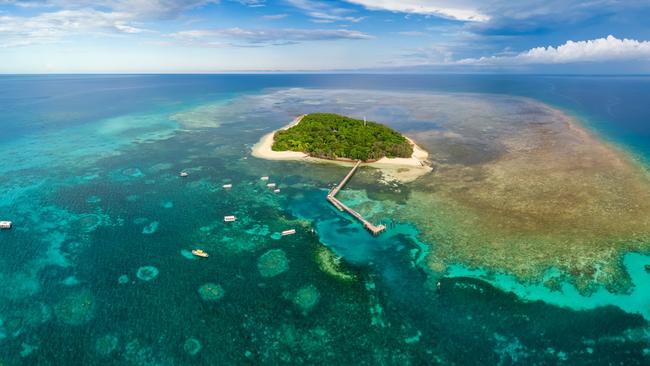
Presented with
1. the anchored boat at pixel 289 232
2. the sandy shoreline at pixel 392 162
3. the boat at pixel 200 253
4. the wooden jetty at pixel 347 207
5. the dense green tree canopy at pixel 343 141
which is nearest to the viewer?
the boat at pixel 200 253

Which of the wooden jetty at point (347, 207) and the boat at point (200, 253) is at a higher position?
A: the wooden jetty at point (347, 207)

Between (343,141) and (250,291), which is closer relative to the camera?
(250,291)

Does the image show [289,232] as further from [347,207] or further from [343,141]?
[343,141]

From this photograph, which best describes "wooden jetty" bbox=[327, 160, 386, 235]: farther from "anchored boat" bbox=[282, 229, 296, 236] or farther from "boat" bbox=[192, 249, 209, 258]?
"boat" bbox=[192, 249, 209, 258]

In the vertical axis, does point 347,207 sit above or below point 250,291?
above

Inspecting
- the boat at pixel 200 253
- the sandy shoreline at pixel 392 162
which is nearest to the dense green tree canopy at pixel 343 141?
the sandy shoreline at pixel 392 162

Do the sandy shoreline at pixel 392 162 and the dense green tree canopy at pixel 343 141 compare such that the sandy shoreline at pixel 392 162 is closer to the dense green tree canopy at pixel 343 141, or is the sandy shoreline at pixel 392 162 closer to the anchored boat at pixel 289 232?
the dense green tree canopy at pixel 343 141

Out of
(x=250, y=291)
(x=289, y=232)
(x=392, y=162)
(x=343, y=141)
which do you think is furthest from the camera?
(x=343, y=141)

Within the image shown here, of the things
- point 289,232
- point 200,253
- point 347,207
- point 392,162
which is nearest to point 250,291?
point 200,253

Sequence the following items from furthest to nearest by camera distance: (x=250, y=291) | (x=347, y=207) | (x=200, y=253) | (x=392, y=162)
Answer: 1. (x=392, y=162)
2. (x=347, y=207)
3. (x=200, y=253)
4. (x=250, y=291)
